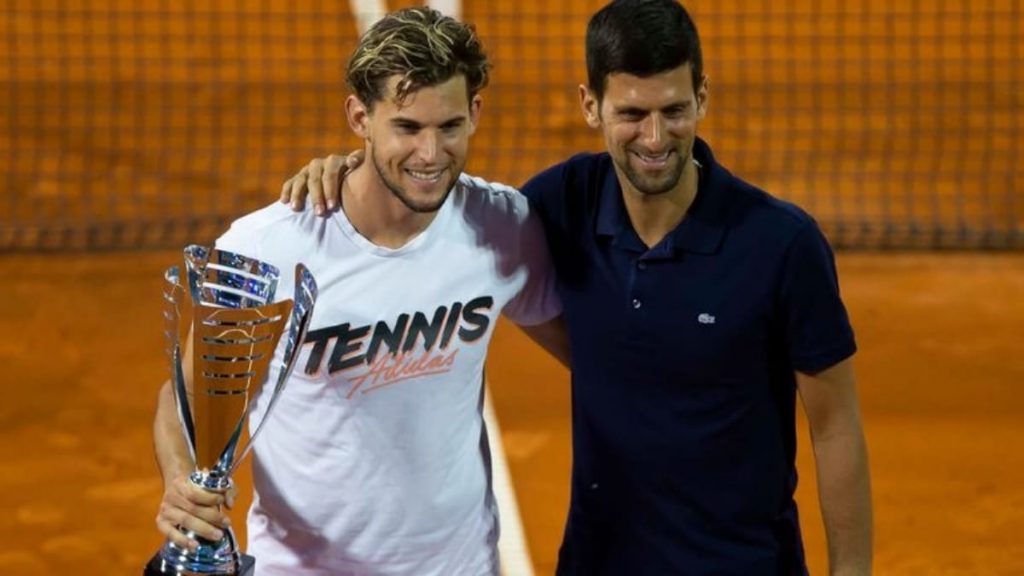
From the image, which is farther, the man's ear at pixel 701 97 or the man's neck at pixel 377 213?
the man's neck at pixel 377 213

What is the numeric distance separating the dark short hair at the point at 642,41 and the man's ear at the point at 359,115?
54cm

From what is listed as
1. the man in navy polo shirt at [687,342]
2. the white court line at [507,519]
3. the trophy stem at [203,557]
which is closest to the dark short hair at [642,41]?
the man in navy polo shirt at [687,342]

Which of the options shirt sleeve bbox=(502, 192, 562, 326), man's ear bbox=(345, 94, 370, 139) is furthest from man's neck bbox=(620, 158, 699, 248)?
man's ear bbox=(345, 94, 370, 139)

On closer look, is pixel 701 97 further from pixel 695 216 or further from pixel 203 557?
pixel 203 557

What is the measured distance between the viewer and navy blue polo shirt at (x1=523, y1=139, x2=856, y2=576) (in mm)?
4078

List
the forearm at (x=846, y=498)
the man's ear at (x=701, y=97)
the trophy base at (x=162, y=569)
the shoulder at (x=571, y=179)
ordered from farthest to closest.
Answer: the shoulder at (x=571, y=179) → the forearm at (x=846, y=498) → the man's ear at (x=701, y=97) → the trophy base at (x=162, y=569)

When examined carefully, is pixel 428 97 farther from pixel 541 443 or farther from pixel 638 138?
pixel 541 443

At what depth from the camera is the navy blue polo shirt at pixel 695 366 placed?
4.08 metres

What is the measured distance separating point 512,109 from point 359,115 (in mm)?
8181

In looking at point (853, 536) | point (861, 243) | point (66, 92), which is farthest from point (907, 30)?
point (853, 536)

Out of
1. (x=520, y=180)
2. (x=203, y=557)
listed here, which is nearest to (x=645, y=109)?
(x=203, y=557)

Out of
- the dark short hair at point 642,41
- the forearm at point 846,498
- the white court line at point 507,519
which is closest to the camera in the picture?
the dark short hair at point 642,41

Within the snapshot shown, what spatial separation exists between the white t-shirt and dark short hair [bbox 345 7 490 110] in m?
0.39

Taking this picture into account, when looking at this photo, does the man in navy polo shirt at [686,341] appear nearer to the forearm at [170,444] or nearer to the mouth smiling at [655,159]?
the mouth smiling at [655,159]
